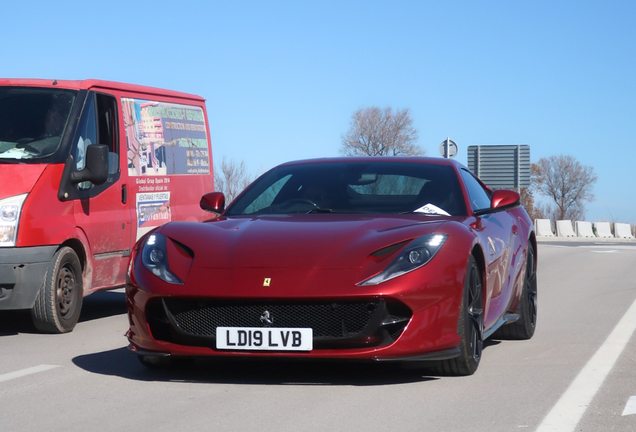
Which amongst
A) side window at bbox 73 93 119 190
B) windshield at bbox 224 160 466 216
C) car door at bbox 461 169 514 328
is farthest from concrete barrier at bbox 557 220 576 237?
windshield at bbox 224 160 466 216

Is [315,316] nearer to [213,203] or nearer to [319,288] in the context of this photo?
[319,288]

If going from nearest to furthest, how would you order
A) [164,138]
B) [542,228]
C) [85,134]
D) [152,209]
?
[85,134], [152,209], [164,138], [542,228]

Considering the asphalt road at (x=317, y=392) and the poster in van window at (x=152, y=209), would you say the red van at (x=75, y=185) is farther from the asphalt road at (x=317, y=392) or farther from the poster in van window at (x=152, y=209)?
the asphalt road at (x=317, y=392)

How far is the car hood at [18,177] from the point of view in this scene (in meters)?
7.64

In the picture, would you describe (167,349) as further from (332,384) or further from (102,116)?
(102,116)

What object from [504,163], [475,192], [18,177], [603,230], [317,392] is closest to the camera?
[317,392]

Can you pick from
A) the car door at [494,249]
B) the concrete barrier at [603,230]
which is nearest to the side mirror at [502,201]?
the car door at [494,249]

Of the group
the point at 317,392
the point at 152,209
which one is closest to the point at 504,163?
the point at 152,209

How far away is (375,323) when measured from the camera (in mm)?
4992

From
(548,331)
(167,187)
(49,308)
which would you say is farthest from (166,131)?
(548,331)

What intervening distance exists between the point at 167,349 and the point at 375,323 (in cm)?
116

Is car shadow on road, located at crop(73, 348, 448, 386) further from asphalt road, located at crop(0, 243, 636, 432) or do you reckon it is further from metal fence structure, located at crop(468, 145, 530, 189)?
metal fence structure, located at crop(468, 145, 530, 189)

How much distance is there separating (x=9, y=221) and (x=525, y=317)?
411 centimetres

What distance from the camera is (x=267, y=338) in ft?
16.4
